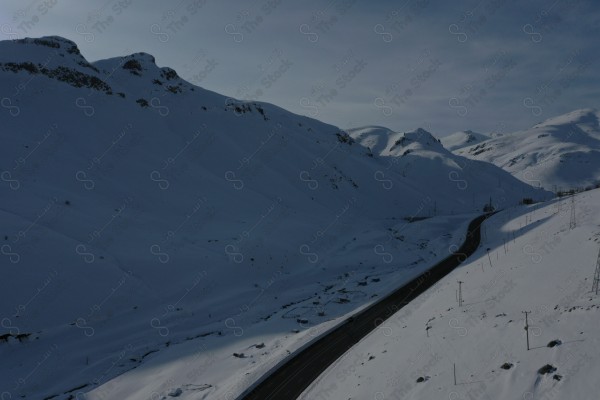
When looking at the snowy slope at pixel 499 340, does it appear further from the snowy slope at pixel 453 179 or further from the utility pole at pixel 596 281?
the snowy slope at pixel 453 179

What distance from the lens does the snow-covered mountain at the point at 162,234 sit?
2714cm

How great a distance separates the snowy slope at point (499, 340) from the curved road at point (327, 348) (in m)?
1.21

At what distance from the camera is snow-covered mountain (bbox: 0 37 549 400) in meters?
27.1

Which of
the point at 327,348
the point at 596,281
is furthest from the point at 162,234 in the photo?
the point at 596,281

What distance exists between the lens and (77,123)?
62.6 meters

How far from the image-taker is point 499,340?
15.7m

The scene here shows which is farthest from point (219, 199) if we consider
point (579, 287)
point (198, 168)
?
point (579, 287)

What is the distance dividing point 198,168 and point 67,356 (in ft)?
140

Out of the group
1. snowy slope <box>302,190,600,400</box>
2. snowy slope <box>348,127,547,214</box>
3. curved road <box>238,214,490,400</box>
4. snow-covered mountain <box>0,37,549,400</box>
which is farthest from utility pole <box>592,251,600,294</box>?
snowy slope <box>348,127,547,214</box>

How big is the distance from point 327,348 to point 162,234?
83.9 ft

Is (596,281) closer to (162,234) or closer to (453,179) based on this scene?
(162,234)

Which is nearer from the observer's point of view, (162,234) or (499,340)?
(499,340)

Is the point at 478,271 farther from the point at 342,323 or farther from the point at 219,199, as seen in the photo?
the point at 219,199

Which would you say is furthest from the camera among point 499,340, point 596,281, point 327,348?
point 327,348
